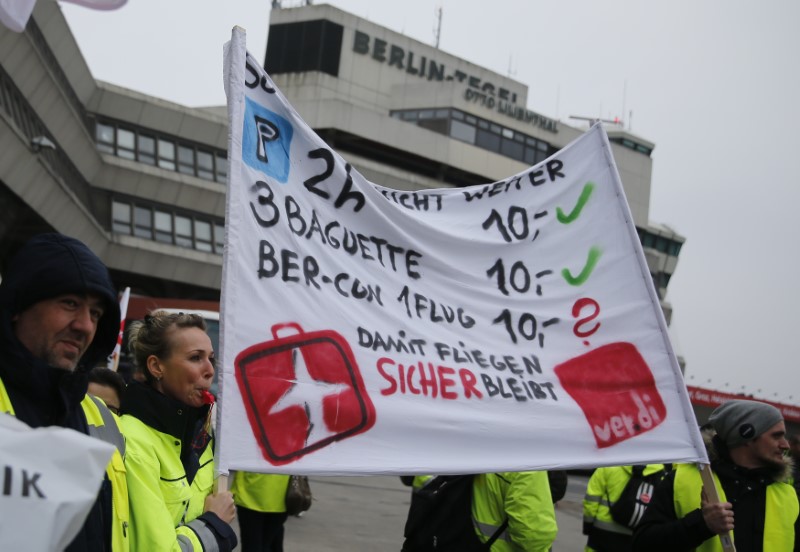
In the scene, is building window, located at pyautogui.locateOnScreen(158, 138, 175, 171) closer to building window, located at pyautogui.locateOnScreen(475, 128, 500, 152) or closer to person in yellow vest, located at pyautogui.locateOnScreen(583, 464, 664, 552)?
building window, located at pyautogui.locateOnScreen(475, 128, 500, 152)

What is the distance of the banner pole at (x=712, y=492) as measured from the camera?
4.46 metres

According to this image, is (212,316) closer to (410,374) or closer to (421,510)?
(421,510)

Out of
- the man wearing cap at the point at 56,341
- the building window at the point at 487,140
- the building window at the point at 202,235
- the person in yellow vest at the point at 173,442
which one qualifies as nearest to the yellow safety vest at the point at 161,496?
the person in yellow vest at the point at 173,442

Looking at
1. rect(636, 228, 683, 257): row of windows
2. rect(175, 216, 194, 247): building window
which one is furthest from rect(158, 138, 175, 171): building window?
rect(636, 228, 683, 257): row of windows

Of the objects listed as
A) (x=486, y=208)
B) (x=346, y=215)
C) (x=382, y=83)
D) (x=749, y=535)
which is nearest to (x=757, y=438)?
(x=749, y=535)

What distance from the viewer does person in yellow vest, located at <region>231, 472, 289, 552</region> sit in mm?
7180

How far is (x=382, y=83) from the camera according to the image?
186 feet

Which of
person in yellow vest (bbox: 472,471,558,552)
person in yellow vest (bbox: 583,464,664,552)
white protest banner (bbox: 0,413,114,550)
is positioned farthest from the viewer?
person in yellow vest (bbox: 583,464,664,552)

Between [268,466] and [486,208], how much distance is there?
6.04 feet

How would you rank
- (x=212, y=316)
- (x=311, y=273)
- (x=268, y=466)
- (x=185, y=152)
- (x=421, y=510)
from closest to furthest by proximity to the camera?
(x=268, y=466) < (x=311, y=273) < (x=421, y=510) < (x=212, y=316) < (x=185, y=152)

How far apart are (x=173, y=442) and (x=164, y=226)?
40.2 metres

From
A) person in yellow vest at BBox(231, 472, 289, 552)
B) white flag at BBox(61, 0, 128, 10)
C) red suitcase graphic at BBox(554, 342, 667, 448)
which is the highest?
white flag at BBox(61, 0, 128, 10)

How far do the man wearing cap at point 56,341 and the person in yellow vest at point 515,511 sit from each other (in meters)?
2.80

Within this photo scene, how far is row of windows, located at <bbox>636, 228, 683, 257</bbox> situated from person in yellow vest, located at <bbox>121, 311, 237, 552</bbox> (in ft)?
216
